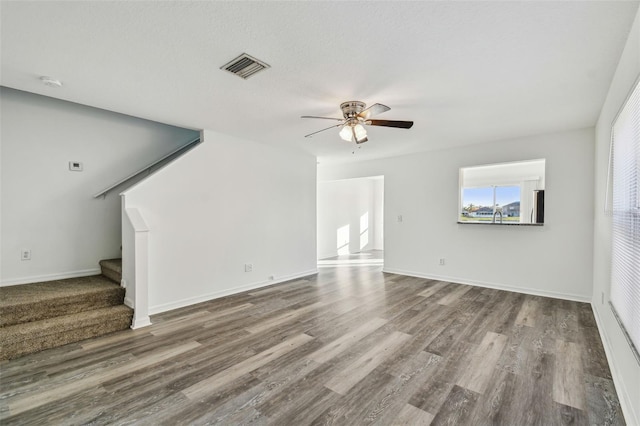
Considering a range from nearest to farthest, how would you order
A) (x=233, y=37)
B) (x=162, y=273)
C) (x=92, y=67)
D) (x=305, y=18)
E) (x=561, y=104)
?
(x=305, y=18) → (x=233, y=37) → (x=92, y=67) → (x=561, y=104) → (x=162, y=273)

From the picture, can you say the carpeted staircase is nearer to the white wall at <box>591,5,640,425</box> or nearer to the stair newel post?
the stair newel post

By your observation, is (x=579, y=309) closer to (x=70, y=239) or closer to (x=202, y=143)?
(x=202, y=143)

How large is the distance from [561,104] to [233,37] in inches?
133

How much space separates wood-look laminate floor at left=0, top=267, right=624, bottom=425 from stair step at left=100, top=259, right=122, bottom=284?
70 cm

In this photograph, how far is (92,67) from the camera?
233cm

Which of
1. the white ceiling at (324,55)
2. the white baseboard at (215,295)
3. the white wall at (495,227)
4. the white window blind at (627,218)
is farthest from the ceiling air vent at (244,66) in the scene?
the white wall at (495,227)

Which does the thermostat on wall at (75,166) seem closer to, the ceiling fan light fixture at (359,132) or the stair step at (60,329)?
the stair step at (60,329)

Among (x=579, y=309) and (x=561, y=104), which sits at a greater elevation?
(x=561, y=104)

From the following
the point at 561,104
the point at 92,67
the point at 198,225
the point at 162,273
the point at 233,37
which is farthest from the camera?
the point at 198,225

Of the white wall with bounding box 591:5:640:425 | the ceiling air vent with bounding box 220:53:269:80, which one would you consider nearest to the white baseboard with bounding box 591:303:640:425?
the white wall with bounding box 591:5:640:425

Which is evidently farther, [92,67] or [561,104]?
[561,104]

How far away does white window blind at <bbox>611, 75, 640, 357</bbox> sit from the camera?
1742 mm

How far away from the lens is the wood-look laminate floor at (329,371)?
185cm

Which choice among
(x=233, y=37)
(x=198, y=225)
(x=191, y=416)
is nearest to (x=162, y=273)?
(x=198, y=225)
